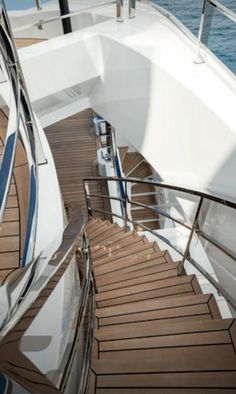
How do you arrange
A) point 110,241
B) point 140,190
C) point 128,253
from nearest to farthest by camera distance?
point 128,253
point 110,241
point 140,190

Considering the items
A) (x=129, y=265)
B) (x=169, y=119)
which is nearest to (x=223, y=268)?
(x=129, y=265)

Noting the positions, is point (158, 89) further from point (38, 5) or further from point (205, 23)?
point (38, 5)

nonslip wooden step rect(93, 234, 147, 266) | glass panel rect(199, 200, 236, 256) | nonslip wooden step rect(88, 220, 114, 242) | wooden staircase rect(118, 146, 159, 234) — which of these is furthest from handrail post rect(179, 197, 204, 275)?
wooden staircase rect(118, 146, 159, 234)

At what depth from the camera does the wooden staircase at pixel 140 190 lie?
804 centimetres

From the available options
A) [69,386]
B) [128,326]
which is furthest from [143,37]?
[69,386]

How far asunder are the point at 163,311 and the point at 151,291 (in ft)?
1.24

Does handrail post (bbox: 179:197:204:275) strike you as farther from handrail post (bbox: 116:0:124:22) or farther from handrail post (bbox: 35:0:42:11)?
handrail post (bbox: 35:0:42:11)

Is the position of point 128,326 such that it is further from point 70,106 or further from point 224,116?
point 70,106

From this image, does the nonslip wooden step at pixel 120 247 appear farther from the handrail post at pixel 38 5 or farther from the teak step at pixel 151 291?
the handrail post at pixel 38 5

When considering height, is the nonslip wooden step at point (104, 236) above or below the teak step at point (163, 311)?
above

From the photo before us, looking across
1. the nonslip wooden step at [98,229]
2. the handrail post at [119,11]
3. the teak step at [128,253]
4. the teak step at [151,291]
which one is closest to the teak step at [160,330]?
the teak step at [151,291]

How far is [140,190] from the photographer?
8688 millimetres

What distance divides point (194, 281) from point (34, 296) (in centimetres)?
204

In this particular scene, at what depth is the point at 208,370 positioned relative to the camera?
174cm
